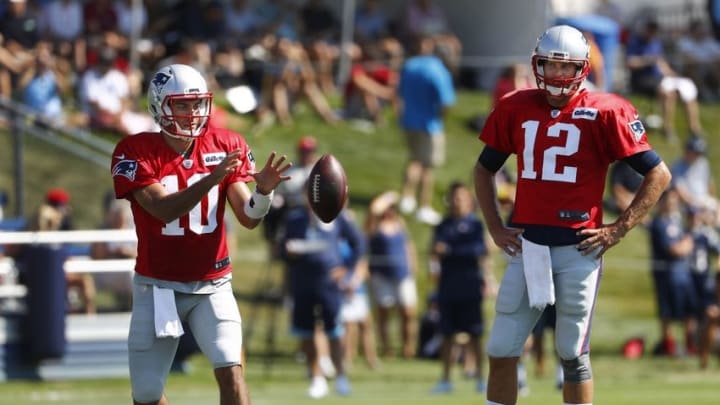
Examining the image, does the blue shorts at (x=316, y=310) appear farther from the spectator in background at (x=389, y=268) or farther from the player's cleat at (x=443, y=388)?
the spectator in background at (x=389, y=268)

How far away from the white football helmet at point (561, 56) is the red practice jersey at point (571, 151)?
12cm

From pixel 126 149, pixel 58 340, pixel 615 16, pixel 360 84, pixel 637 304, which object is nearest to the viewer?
pixel 126 149

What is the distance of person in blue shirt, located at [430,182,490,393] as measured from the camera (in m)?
12.9

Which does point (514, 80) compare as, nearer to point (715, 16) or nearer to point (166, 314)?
point (166, 314)

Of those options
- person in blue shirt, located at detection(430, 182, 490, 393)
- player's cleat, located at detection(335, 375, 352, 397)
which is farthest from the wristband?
person in blue shirt, located at detection(430, 182, 490, 393)

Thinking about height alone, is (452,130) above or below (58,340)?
above

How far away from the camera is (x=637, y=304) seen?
688 inches

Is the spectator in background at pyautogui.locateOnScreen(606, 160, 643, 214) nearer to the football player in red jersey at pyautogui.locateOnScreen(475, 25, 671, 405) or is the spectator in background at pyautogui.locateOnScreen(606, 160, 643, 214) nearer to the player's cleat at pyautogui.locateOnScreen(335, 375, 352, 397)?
the player's cleat at pyautogui.locateOnScreen(335, 375, 352, 397)

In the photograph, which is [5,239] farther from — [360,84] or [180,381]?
[360,84]

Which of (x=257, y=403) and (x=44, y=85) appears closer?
(x=257, y=403)

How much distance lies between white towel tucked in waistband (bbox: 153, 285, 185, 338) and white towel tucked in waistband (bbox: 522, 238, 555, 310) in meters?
→ 1.69

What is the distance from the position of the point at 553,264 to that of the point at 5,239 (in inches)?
265

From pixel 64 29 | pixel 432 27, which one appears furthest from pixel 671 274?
pixel 64 29

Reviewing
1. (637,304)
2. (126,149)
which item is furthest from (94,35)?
(126,149)
